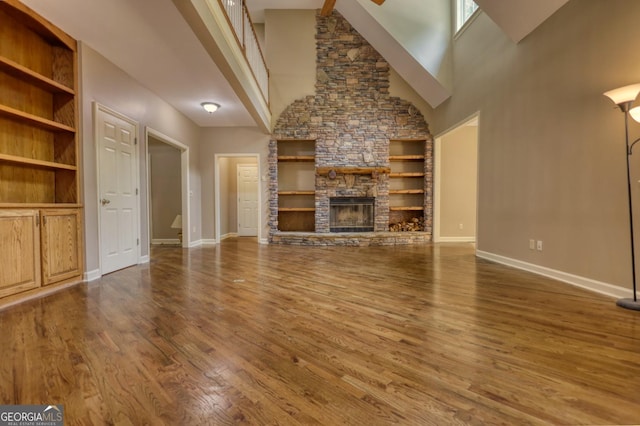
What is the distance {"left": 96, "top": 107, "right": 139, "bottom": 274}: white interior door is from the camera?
343 centimetres

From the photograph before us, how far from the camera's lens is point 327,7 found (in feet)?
19.8

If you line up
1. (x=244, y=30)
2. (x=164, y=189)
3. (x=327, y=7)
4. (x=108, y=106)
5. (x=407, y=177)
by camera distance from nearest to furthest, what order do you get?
(x=108, y=106)
(x=244, y=30)
(x=327, y=7)
(x=164, y=189)
(x=407, y=177)

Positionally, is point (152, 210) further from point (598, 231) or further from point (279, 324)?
point (598, 231)

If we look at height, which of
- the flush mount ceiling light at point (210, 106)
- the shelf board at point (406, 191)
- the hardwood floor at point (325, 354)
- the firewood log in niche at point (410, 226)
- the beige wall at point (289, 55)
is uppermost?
the beige wall at point (289, 55)

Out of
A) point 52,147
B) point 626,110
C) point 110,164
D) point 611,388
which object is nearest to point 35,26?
point 52,147

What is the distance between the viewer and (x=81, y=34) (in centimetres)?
295

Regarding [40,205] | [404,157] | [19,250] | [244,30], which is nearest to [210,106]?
[244,30]

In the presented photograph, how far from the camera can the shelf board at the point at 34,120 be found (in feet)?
8.02

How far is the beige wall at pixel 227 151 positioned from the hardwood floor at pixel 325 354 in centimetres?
358

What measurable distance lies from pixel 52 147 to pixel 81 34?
1.25 m

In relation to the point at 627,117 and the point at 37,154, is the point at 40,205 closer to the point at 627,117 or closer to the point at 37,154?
the point at 37,154

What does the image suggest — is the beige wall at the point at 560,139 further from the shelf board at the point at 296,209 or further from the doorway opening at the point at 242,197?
the doorway opening at the point at 242,197

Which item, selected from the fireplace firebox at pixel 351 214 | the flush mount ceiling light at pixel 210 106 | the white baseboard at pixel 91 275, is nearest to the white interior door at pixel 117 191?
the white baseboard at pixel 91 275

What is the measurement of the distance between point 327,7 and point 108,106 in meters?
4.88
